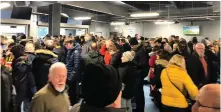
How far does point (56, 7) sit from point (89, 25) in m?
4.69

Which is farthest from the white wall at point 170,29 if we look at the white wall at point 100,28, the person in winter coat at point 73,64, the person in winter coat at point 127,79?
the person in winter coat at point 127,79

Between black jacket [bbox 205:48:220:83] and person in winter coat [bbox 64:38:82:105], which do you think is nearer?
black jacket [bbox 205:48:220:83]

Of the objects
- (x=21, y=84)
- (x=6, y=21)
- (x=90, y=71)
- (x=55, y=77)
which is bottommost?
(x=21, y=84)

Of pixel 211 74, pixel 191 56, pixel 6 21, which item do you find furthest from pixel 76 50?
pixel 6 21

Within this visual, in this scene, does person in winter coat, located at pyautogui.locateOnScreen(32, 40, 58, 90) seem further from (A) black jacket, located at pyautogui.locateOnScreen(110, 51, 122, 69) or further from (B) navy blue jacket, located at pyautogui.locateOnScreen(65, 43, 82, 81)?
(A) black jacket, located at pyautogui.locateOnScreen(110, 51, 122, 69)

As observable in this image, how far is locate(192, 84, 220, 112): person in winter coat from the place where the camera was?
1141 mm

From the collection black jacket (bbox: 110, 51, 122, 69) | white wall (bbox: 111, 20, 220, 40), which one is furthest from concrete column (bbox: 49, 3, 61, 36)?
white wall (bbox: 111, 20, 220, 40)

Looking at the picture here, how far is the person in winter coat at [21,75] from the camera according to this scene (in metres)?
4.06

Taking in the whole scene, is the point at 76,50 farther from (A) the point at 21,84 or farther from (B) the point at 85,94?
(B) the point at 85,94

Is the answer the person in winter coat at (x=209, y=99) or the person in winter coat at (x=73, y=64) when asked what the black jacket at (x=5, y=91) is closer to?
the person in winter coat at (x=73, y=64)

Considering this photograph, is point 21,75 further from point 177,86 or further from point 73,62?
point 177,86

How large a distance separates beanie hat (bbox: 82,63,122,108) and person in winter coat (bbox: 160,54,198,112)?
2232 millimetres

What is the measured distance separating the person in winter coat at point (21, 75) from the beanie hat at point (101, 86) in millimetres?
3015

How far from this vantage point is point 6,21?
32.9 ft
